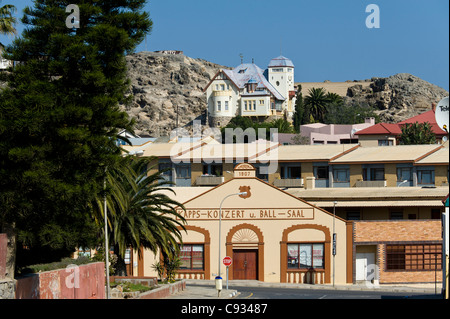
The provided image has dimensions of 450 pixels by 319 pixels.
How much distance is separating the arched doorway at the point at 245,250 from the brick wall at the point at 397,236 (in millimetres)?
7804

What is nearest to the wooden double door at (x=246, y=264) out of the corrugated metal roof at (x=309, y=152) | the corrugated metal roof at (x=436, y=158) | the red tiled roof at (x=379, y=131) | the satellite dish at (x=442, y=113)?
the corrugated metal roof at (x=309, y=152)

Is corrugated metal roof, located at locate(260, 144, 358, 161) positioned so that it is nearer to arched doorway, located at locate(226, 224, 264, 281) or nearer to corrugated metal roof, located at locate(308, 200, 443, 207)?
corrugated metal roof, located at locate(308, 200, 443, 207)

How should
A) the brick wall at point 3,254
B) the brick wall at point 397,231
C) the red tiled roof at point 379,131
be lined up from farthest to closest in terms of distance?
the red tiled roof at point 379,131
the brick wall at point 397,231
the brick wall at point 3,254

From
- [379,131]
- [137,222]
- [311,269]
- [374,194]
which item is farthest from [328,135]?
[137,222]

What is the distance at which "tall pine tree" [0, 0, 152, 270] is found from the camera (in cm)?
3059

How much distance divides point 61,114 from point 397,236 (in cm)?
4040

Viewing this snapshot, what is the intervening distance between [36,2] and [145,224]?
21657mm

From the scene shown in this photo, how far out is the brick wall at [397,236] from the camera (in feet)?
214

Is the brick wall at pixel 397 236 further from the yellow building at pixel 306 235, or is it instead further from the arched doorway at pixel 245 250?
the arched doorway at pixel 245 250

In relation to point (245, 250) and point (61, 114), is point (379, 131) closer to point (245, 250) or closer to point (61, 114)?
point (245, 250)

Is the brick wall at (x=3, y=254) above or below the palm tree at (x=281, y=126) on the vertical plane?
below

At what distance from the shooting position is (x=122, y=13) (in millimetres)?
33938

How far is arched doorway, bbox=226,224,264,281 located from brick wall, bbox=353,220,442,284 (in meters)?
7.80

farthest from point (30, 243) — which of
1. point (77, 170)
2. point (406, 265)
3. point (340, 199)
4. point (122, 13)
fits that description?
point (340, 199)
